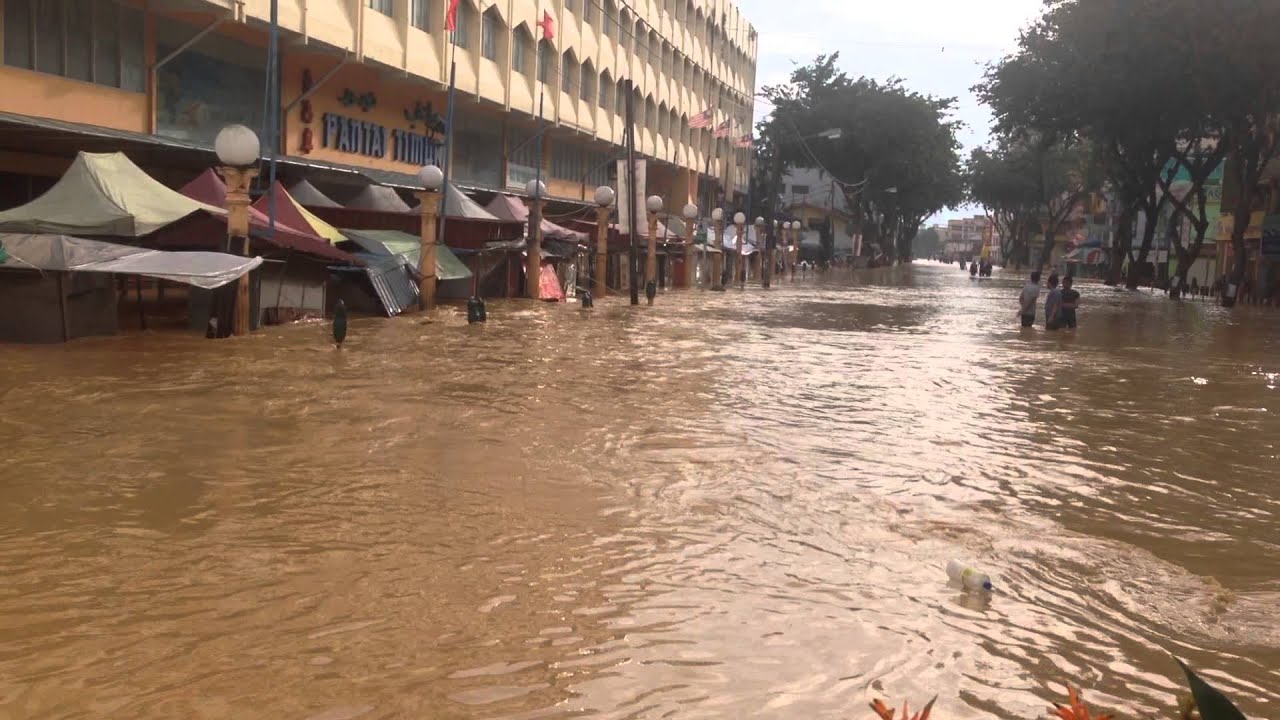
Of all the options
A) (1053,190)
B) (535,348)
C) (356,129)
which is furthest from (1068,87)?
(1053,190)

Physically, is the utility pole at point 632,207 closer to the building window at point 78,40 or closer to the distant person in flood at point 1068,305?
the distant person in flood at point 1068,305

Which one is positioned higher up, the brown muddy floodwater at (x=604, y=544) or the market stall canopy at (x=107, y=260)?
the market stall canopy at (x=107, y=260)

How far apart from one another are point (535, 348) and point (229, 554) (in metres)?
12.8

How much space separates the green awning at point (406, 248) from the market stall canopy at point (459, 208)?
118 centimetres

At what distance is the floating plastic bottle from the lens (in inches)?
233

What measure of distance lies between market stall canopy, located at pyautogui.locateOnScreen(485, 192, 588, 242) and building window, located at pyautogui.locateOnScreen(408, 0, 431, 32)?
201 inches

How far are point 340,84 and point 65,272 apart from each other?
13.7 metres

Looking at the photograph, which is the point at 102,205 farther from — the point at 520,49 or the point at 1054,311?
the point at 520,49

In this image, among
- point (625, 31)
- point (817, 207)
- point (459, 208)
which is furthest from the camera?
point (817, 207)

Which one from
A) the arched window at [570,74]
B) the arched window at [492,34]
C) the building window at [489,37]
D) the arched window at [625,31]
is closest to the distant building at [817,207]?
the arched window at [625,31]

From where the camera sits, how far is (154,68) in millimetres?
21875

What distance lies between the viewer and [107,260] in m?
15.7

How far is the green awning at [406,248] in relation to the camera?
24.8 m

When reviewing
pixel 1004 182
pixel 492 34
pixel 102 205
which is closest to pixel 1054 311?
pixel 492 34
